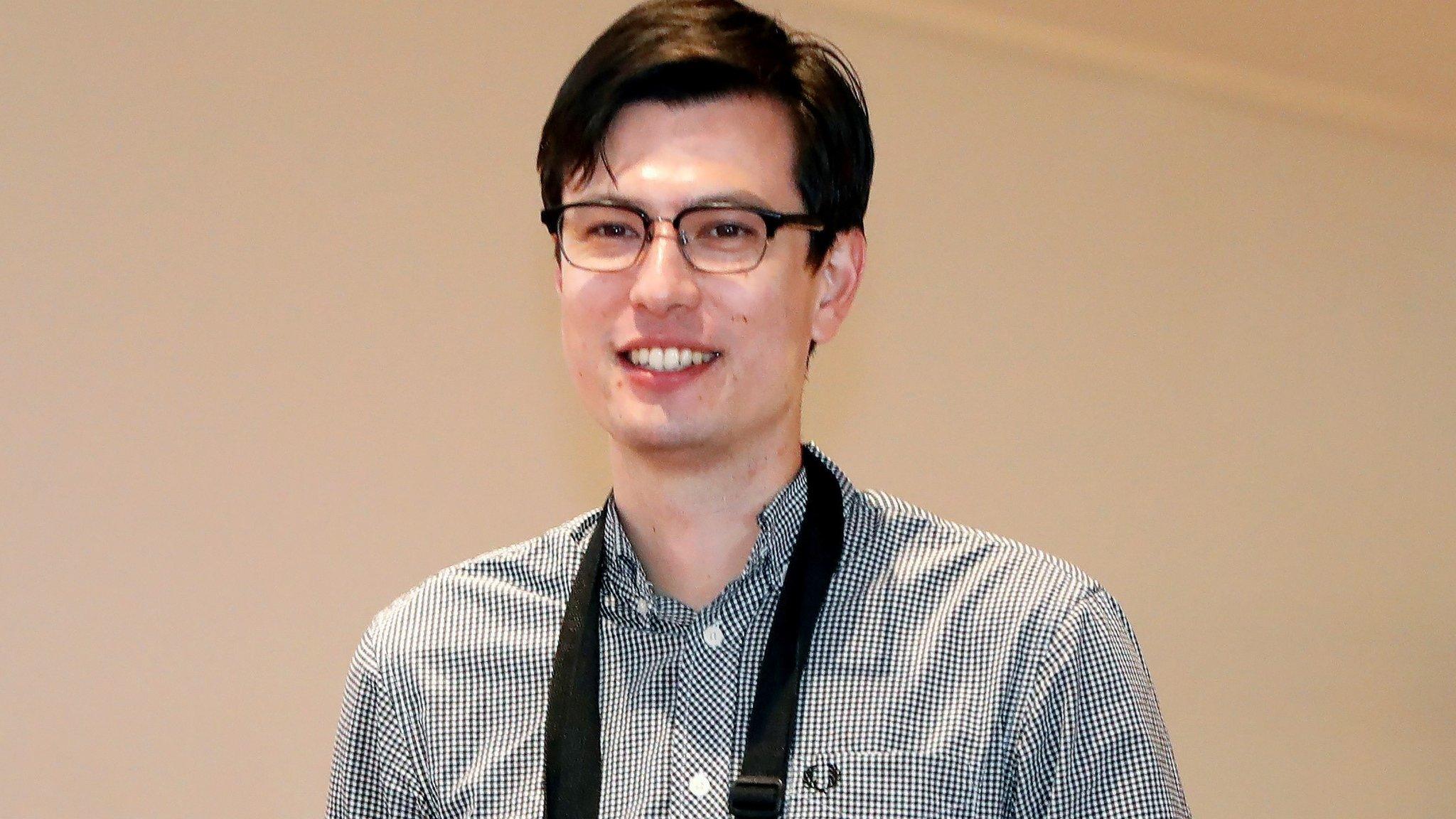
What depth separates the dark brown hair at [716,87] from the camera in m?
1.84

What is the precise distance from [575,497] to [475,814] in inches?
74.3

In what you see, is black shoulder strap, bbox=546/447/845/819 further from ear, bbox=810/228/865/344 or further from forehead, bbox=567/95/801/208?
forehead, bbox=567/95/801/208

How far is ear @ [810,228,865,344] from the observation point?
6.41 feet

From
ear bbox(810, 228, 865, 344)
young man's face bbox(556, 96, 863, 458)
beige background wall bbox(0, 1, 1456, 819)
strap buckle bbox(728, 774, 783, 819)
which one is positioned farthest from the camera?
beige background wall bbox(0, 1, 1456, 819)

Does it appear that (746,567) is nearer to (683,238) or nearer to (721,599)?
(721,599)

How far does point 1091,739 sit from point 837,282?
2.05 feet

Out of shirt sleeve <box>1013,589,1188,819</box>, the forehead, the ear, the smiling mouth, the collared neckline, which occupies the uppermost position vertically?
the forehead

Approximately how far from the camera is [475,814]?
69.3 inches

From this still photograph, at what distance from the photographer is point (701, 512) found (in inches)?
72.5

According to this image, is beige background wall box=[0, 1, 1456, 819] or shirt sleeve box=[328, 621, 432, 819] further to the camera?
beige background wall box=[0, 1, 1456, 819]

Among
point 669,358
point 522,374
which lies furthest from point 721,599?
point 522,374

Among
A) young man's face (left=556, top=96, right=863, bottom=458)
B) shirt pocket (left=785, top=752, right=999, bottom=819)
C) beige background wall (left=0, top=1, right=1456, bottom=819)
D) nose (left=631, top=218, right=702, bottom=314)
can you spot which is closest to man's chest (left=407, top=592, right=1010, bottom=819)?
shirt pocket (left=785, top=752, right=999, bottom=819)

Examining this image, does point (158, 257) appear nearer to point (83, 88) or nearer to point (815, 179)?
point (83, 88)

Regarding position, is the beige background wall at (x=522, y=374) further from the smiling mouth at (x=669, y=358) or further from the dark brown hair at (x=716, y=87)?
the smiling mouth at (x=669, y=358)
